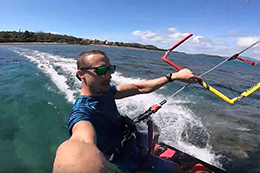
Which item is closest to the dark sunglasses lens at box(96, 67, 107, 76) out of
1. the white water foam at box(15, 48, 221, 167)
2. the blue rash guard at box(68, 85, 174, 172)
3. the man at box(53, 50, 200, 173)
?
the man at box(53, 50, 200, 173)

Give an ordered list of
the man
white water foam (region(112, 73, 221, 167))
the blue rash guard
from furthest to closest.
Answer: white water foam (region(112, 73, 221, 167)), the blue rash guard, the man

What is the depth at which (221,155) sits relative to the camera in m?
5.64

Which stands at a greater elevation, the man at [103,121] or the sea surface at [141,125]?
the man at [103,121]

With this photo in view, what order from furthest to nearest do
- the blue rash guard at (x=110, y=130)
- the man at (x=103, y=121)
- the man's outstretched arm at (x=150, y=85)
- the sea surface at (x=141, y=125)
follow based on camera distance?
the sea surface at (x=141, y=125) → the man's outstretched arm at (x=150, y=85) → the blue rash guard at (x=110, y=130) → the man at (x=103, y=121)

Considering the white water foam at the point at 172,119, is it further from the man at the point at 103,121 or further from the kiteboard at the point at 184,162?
the man at the point at 103,121

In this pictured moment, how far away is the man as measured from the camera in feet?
5.46

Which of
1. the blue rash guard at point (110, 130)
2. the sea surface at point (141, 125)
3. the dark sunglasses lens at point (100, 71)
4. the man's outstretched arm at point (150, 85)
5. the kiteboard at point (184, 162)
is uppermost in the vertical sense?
the dark sunglasses lens at point (100, 71)

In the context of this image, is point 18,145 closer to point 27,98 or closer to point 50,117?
point 50,117

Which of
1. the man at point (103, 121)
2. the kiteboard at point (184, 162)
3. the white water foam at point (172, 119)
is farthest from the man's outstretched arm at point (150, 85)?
the white water foam at point (172, 119)

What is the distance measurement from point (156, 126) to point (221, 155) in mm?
2180

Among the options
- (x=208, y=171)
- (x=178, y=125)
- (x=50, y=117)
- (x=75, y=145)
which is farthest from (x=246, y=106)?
(x=75, y=145)

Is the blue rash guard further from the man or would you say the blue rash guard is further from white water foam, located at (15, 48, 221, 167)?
white water foam, located at (15, 48, 221, 167)

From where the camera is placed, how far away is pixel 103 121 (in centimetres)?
229

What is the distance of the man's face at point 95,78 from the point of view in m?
2.17
